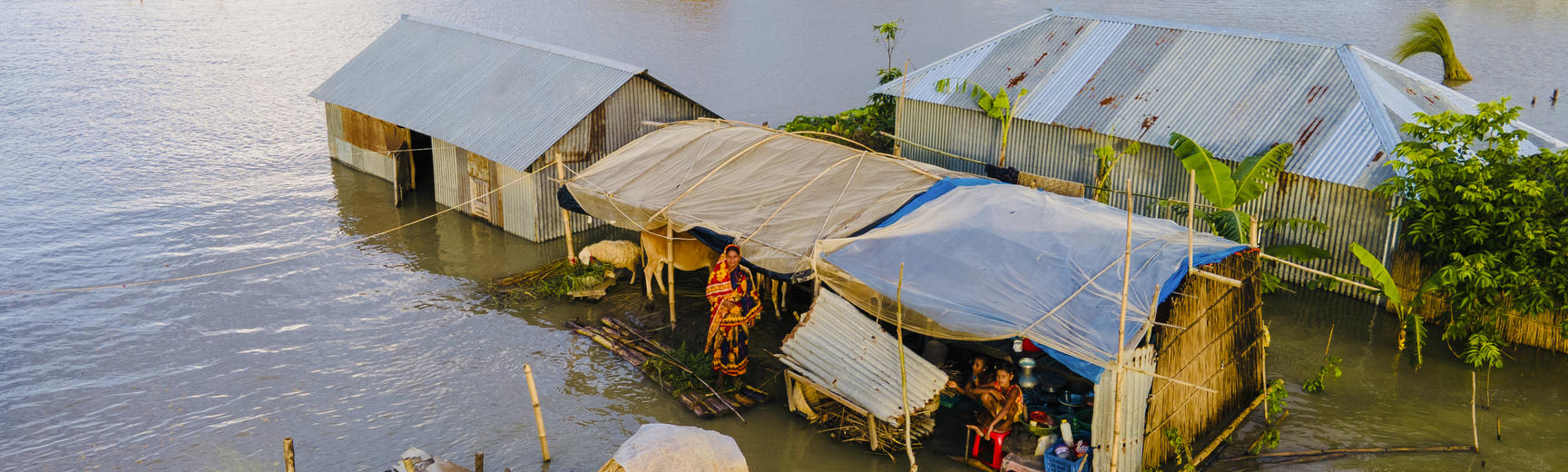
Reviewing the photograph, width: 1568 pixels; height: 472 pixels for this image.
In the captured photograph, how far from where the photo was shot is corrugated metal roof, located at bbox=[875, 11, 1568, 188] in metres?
13.4

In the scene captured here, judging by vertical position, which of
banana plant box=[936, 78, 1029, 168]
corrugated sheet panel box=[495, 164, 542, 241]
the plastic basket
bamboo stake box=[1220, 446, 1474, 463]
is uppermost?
banana plant box=[936, 78, 1029, 168]

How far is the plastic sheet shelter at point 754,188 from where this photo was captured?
38.9ft

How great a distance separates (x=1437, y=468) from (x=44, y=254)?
1897cm

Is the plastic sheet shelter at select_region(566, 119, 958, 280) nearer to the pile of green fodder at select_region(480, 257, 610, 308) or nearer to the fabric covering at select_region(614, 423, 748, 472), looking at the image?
the pile of green fodder at select_region(480, 257, 610, 308)

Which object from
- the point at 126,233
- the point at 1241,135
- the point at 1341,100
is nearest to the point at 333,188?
the point at 126,233

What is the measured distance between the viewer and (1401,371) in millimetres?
12164

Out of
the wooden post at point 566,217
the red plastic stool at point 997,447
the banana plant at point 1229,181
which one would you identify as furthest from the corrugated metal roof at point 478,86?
the red plastic stool at point 997,447

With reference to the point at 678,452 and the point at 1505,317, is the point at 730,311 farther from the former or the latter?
the point at 1505,317

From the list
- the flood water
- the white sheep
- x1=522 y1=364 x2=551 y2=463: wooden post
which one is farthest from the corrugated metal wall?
x1=522 y1=364 x2=551 y2=463: wooden post

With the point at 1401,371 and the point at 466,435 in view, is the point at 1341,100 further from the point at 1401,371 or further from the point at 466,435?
the point at 466,435

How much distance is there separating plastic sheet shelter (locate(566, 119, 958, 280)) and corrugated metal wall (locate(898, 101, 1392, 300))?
354 centimetres

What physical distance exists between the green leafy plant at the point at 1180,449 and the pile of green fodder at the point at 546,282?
302 inches

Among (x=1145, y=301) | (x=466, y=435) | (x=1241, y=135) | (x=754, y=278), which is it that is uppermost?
(x=1241, y=135)

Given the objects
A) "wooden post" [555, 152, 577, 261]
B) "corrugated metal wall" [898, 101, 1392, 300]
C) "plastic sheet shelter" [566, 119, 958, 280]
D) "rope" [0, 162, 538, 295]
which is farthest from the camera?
"rope" [0, 162, 538, 295]
